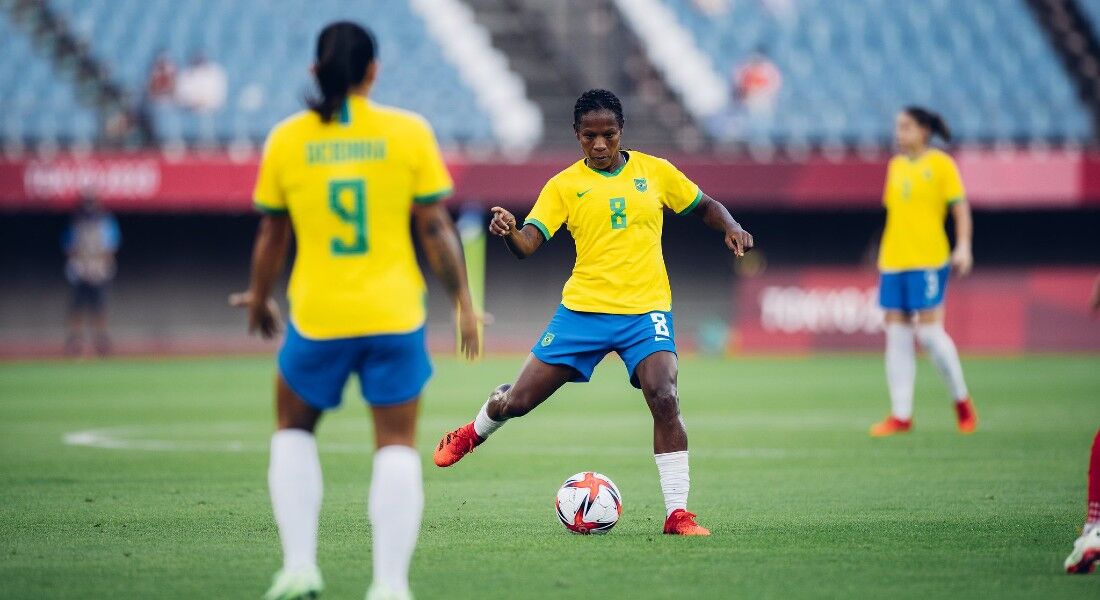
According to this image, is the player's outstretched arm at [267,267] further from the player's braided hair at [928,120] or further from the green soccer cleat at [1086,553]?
the player's braided hair at [928,120]

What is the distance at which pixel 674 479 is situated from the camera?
24.5ft

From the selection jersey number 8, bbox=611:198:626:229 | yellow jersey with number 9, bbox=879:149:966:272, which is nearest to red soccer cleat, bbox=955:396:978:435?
yellow jersey with number 9, bbox=879:149:966:272

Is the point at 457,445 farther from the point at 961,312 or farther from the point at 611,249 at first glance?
the point at 961,312

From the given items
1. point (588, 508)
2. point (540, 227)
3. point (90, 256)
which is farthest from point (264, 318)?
point (90, 256)

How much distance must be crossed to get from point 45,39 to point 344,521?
21682 millimetres

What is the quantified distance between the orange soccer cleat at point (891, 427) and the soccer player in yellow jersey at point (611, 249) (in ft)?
17.3

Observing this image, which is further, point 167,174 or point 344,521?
point 167,174

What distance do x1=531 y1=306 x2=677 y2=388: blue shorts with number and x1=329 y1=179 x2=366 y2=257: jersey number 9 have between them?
2.64 meters

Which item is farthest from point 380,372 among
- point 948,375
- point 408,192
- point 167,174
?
point 167,174

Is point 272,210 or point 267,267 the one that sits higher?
point 272,210

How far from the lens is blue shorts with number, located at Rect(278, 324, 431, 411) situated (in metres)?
5.40

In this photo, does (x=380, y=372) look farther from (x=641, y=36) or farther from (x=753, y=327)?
(x=641, y=36)

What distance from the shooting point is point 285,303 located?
28172mm

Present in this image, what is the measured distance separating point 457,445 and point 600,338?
4.32ft
